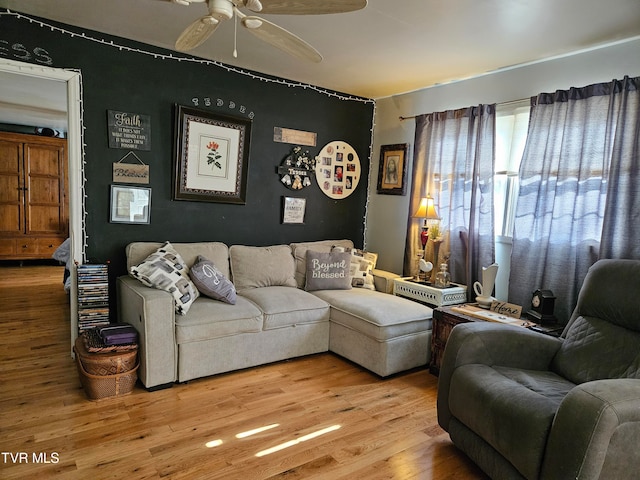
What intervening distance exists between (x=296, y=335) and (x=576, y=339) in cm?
194

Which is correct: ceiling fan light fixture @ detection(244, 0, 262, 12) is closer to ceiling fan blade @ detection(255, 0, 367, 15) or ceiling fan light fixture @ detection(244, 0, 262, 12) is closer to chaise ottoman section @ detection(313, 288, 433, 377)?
ceiling fan blade @ detection(255, 0, 367, 15)

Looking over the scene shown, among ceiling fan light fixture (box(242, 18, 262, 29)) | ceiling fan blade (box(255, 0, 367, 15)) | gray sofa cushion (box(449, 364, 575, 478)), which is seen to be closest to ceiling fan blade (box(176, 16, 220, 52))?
ceiling fan light fixture (box(242, 18, 262, 29))

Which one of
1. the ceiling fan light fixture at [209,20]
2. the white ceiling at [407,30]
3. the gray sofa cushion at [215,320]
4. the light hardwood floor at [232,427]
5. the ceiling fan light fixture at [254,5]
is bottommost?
the light hardwood floor at [232,427]

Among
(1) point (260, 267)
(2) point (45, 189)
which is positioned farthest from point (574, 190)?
(2) point (45, 189)

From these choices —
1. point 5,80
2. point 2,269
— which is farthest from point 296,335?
point 2,269

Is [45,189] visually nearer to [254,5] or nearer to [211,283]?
[211,283]

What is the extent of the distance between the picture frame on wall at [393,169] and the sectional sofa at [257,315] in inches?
39.2

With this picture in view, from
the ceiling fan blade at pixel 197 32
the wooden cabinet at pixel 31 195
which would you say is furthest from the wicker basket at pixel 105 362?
the wooden cabinet at pixel 31 195

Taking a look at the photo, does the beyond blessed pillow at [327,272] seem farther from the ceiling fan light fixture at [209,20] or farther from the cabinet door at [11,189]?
the cabinet door at [11,189]

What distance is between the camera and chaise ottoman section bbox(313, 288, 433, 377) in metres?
3.08

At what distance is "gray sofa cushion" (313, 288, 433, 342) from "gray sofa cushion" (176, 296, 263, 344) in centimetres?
69

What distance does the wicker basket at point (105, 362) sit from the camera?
2.56 m

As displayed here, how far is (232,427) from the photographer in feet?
7.82

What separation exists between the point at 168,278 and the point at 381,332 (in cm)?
158
